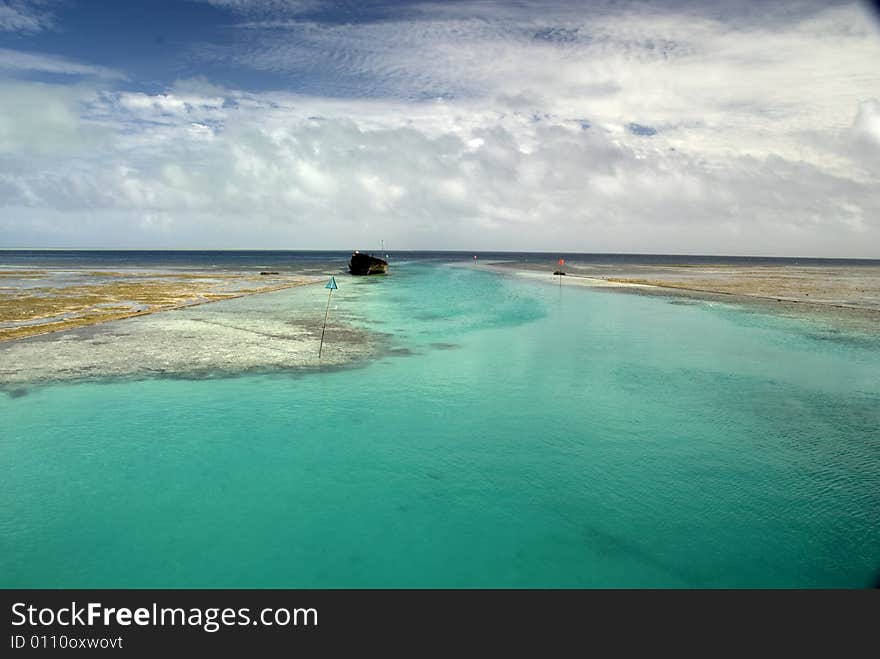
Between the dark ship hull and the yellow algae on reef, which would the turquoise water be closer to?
the yellow algae on reef

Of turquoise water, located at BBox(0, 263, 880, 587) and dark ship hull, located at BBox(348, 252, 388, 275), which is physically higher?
dark ship hull, located at BBox(348, 252, 388, 275)

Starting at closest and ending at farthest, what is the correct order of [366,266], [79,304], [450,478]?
[450,478] < [79,304] < [366,266]

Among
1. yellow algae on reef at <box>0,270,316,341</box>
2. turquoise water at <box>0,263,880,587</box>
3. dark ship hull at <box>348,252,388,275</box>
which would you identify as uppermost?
dark ship hull at <box>348,252,388,275</box>

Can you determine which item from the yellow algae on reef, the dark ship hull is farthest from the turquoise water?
the dark ship hull

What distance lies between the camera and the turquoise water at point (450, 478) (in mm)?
8562

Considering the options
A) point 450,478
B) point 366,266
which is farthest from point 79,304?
Answer: point 366,266

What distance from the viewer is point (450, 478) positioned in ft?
38.9

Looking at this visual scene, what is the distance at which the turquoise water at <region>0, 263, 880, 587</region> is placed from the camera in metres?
8.56

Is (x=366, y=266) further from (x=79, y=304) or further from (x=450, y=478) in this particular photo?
(x=450, y=478)

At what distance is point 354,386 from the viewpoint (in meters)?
18.7
